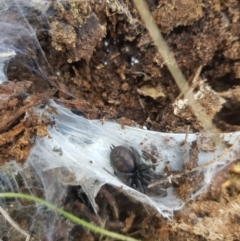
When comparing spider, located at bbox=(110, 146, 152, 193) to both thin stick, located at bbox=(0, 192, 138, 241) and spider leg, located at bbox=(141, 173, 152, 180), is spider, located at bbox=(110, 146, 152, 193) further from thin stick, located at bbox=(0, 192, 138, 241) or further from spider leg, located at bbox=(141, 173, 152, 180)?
thin stick, located at bbox=(0, 192, 138, 241)

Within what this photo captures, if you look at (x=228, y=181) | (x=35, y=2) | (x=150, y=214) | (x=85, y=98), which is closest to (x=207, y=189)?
(x=228, y=181)

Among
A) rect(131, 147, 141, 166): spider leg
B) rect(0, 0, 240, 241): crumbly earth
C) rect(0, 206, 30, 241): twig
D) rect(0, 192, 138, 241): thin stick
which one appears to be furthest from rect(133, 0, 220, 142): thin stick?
rect(0, 206, 30, 241): twig

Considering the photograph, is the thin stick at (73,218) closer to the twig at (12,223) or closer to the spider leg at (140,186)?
the twig at (12,223)

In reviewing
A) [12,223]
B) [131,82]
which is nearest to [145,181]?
[131,82]

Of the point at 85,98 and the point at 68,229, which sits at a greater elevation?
the point at 85,98

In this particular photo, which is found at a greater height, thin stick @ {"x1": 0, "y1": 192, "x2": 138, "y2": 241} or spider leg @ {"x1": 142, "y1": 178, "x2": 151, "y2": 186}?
spider leg @ {"x1": 142, "y1": 178, "x2": 151, "y2": 186}

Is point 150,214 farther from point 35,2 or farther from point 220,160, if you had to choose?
point 35,2
